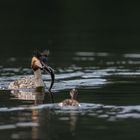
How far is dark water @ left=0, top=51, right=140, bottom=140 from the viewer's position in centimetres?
1753

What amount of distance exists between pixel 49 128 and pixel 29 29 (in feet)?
91.4

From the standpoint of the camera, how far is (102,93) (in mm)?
23000

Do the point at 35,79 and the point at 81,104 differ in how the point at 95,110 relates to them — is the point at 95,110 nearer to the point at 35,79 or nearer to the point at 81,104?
the point at 81,104

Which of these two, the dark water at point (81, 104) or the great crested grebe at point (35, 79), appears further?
the great crested grebe at point (35, 79)

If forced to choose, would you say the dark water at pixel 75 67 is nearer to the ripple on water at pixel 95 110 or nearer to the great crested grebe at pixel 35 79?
the ripple on water at pixel 95 110

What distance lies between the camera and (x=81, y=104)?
67.5ft

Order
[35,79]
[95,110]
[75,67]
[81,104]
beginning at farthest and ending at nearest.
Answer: [75,67] → [35,79] → [81,104] → [95,110]

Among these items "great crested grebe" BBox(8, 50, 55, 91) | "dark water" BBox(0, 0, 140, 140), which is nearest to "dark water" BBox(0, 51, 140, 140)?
"dark water" BBox(0, 0, 140, 140)

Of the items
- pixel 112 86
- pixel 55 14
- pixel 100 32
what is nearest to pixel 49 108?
pixel 112 86

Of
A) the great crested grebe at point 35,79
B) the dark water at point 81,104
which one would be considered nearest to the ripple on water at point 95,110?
the dark water at point 81,104

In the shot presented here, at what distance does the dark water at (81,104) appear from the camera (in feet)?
57.5

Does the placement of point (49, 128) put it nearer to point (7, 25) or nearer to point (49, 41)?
point (49, 41)

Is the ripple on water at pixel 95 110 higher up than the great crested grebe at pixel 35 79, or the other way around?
the great crested grebe at pixel 35 79

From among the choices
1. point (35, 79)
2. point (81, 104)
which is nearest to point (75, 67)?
point (35, 79)
